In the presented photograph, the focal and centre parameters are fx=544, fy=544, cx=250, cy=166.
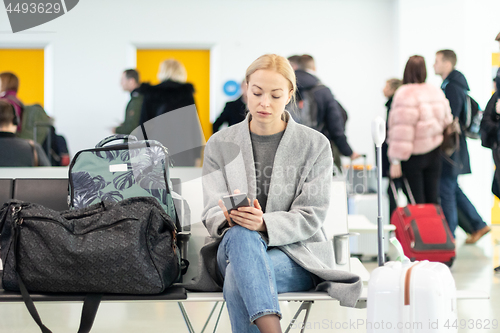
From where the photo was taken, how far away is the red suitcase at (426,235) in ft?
12.3

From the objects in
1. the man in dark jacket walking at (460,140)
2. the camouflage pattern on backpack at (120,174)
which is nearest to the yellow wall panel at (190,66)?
the man in dark jacket walking at (460,140)

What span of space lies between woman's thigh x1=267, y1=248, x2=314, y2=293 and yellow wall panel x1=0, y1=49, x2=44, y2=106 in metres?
6.41

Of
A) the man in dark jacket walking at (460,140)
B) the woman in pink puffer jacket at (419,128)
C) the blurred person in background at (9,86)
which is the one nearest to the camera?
the woman in pink puffer jacket at (419,128)

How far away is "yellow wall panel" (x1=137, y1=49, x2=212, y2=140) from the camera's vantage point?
24.6ft

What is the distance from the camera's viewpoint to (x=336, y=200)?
2.33 m

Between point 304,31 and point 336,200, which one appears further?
point 304,31

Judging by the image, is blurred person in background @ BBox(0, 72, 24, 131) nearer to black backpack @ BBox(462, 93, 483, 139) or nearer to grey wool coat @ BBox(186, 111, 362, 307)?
grey wool coat @ BBox(186, 111, 362, 307)

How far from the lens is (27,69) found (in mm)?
7465

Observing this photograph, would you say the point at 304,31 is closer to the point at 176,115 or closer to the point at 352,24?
the point at 352,24

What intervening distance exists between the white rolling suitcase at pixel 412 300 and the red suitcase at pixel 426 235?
88.8 inches

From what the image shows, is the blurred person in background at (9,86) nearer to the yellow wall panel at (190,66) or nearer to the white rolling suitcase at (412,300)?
the yellow wall panel at (190,66)

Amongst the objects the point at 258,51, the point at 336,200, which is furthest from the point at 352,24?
the point at 336,200

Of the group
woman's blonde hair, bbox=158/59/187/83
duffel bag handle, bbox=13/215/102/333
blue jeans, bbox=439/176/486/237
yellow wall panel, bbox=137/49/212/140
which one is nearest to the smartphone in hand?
duffel bag handle, bbox=13/215/102/333

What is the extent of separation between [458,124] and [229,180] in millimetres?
3235
